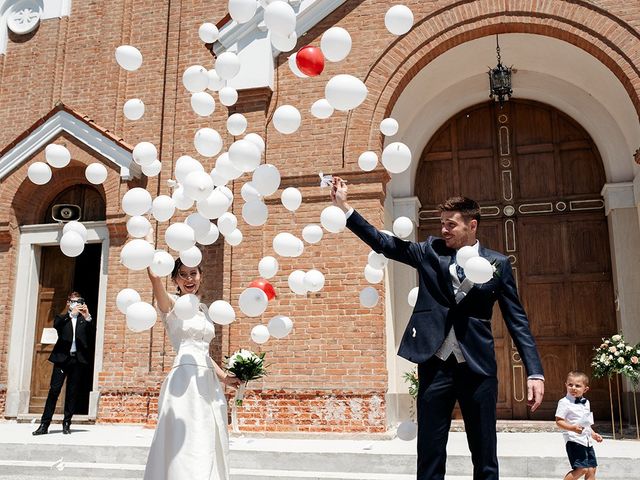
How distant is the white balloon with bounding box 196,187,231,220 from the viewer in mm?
4566

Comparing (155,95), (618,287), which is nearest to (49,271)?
(155,95)

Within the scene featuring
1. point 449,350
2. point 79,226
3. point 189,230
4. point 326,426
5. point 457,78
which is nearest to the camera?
point 449,350

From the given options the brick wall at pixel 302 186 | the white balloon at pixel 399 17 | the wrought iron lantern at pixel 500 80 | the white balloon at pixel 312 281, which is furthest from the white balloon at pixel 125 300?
the wrought iron lantern at pixel 500 80

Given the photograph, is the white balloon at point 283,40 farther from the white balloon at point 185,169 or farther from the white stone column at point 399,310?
the white stone column at point 399,310

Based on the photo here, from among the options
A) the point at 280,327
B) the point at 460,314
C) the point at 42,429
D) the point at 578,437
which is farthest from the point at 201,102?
the point at 42,429

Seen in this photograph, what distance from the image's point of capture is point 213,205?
4.57 m

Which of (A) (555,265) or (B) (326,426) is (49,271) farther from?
(A) (555,265)

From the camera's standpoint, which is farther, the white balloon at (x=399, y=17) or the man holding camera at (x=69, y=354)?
the man holding camera at (x=69, y=354)

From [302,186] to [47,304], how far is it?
552 cm

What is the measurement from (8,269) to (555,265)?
31.2 feet

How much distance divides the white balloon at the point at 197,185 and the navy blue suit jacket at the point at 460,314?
3.73 feet

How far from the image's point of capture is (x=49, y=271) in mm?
11766

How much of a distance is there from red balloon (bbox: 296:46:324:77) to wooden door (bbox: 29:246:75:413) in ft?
26.7

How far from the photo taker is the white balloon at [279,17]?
4.80 metres
